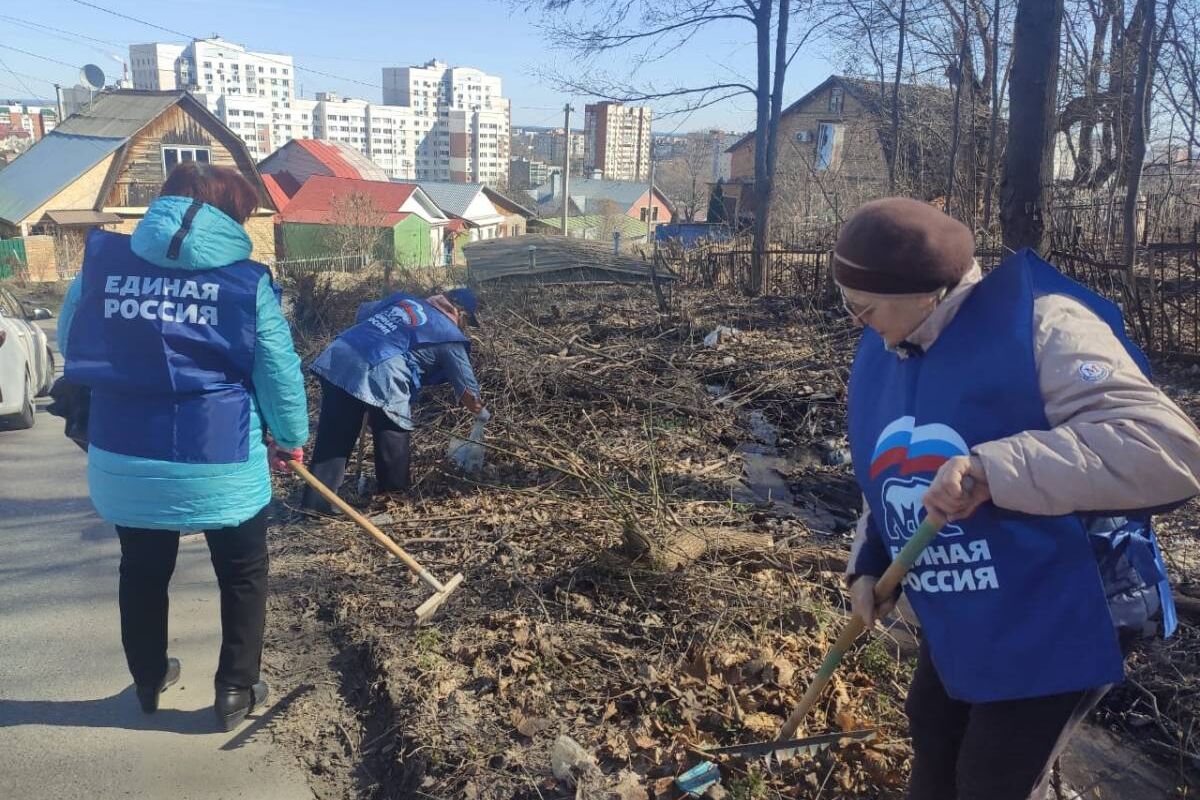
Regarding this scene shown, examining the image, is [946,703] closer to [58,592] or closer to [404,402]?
[404,402]

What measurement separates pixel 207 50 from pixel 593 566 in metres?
65.6

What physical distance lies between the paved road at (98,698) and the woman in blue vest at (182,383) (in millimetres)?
320

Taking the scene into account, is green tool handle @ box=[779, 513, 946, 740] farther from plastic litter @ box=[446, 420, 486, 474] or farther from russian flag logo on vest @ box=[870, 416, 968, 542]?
plastic litter @ box=[446, 420, 486, 474]

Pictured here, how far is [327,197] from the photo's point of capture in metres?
41.0

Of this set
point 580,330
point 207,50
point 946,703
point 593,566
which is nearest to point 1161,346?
point 580,330

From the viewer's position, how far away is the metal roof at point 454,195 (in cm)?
5409

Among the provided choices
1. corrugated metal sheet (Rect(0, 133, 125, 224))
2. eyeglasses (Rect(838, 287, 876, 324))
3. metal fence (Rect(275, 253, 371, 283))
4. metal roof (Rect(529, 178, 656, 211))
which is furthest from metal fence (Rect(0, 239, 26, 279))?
metal roof (Rect(529, 178, 656, 211))

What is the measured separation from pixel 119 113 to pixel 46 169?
343cm

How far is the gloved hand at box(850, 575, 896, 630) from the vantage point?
192cm

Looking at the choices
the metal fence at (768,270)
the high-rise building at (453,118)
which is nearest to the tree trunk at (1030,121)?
the metal fence at (768,270)

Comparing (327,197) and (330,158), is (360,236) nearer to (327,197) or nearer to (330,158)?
(327,197)

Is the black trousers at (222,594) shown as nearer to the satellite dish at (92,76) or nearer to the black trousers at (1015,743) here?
the black trousers at (1015,743)

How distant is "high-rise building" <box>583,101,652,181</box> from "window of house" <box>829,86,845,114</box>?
→ 1003 inches

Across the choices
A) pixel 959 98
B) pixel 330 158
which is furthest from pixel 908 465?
pixel 330 158
